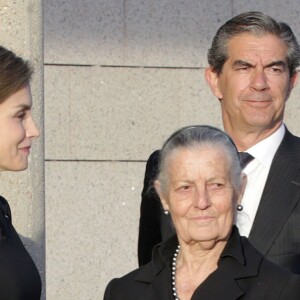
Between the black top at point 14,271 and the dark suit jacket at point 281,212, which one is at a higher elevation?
the dark suit jacket at point 281,212

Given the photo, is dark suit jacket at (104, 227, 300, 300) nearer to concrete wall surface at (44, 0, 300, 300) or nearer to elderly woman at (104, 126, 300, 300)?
elderly woman at (104, 126, 300, 300)

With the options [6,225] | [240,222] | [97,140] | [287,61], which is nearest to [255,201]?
[240,222]

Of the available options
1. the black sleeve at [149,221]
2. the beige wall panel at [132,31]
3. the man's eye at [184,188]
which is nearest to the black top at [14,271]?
the man's eye at [184,188]

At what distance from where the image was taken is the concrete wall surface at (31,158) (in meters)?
5.08

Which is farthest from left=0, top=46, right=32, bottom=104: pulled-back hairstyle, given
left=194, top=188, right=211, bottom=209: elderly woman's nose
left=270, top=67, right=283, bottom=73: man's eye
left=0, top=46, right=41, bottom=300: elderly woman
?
left=270, top=67, right=283, bottom=73: man's eye

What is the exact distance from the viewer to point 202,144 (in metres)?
4.18

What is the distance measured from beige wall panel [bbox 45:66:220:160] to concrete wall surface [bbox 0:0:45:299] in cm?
235

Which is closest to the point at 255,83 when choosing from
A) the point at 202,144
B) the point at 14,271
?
the point at 202,144

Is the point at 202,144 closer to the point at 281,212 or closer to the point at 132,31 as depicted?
the point at 281,212

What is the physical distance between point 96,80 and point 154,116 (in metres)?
0.39

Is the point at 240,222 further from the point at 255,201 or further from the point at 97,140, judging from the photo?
the point at 97,140

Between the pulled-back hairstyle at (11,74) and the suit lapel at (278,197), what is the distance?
3.20 feet

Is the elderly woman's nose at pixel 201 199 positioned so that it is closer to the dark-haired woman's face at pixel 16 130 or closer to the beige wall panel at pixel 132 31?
the dark-haired woman's face at pixel 16 130

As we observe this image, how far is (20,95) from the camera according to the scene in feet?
14.2
